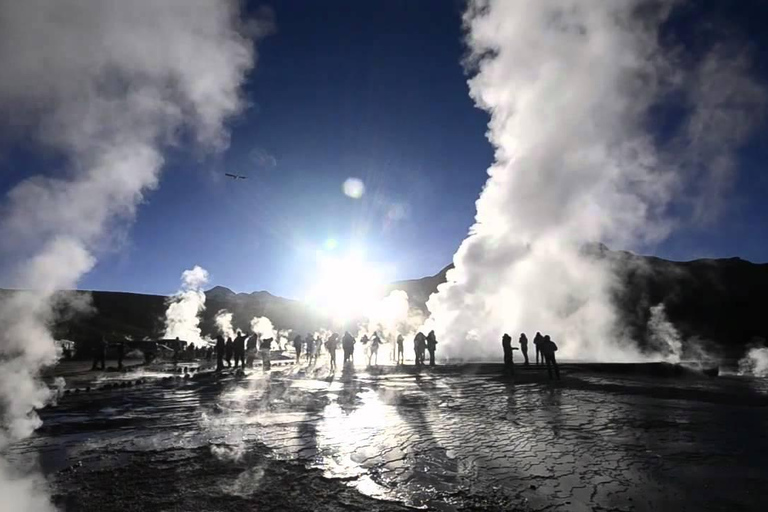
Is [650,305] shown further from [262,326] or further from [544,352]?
[262,326]

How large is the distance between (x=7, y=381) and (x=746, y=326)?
276ft

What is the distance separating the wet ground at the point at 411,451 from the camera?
4.68 metres

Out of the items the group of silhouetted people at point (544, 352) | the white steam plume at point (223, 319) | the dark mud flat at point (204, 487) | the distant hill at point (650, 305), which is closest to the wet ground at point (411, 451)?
the dark mud flat at point (204, 487)

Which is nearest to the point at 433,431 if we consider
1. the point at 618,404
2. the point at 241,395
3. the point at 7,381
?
the point at 618,404

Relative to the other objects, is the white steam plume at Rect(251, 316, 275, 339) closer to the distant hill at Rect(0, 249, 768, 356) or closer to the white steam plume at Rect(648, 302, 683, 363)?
the distant hill at Rect(0, 249, 768, 356)

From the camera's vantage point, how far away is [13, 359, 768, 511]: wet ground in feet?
15.4

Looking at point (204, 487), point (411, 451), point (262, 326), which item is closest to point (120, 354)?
point (204, 487)

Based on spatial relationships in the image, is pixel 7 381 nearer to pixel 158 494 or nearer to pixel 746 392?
pixel 158 494

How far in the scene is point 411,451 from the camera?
6527 millimetres

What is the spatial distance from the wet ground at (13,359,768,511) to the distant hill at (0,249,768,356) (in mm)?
53632

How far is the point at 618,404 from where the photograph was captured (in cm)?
1056

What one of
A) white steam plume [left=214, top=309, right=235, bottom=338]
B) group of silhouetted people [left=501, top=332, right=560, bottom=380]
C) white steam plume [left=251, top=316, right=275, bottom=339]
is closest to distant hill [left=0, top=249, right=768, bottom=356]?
white steam plume [left=214, top=309, right=235, bottom=338]

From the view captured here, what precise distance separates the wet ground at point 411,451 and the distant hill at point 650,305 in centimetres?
5363

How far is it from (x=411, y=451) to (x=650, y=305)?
3219 inches
